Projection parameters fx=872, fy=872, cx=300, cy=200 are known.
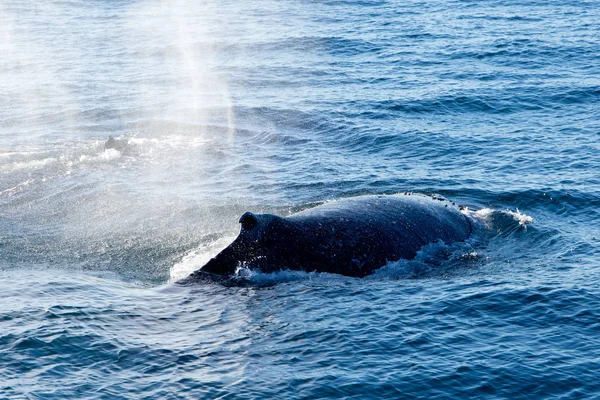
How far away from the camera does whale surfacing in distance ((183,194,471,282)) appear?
14938mm

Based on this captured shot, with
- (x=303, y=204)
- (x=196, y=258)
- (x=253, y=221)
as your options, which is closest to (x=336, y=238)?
(x=253, y=221)

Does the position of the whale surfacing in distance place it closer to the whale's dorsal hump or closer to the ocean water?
the whale's dorsal hump

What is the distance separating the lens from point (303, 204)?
21.6 metres

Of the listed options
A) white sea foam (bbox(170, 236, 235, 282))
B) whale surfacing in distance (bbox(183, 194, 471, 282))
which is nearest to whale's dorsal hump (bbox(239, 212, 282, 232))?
whale surfacing in distance (bbox(183, 194, 471, 282))

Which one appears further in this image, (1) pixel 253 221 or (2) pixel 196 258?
(2) pixel 196 258

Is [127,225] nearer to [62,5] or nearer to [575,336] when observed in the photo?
[575,336]

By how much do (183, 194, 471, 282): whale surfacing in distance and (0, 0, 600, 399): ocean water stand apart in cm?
29

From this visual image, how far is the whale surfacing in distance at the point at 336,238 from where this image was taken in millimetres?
14938

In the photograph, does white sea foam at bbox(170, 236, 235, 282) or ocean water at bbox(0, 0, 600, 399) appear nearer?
ocean water at bbox(0, 0, 600, 399)

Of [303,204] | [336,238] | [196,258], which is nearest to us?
[336,238]

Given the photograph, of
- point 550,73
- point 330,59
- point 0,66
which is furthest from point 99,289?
point 0,66

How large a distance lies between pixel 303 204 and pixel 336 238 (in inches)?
237

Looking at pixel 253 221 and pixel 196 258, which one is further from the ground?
pixel 253 221

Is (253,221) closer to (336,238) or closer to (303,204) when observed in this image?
(336,238)
